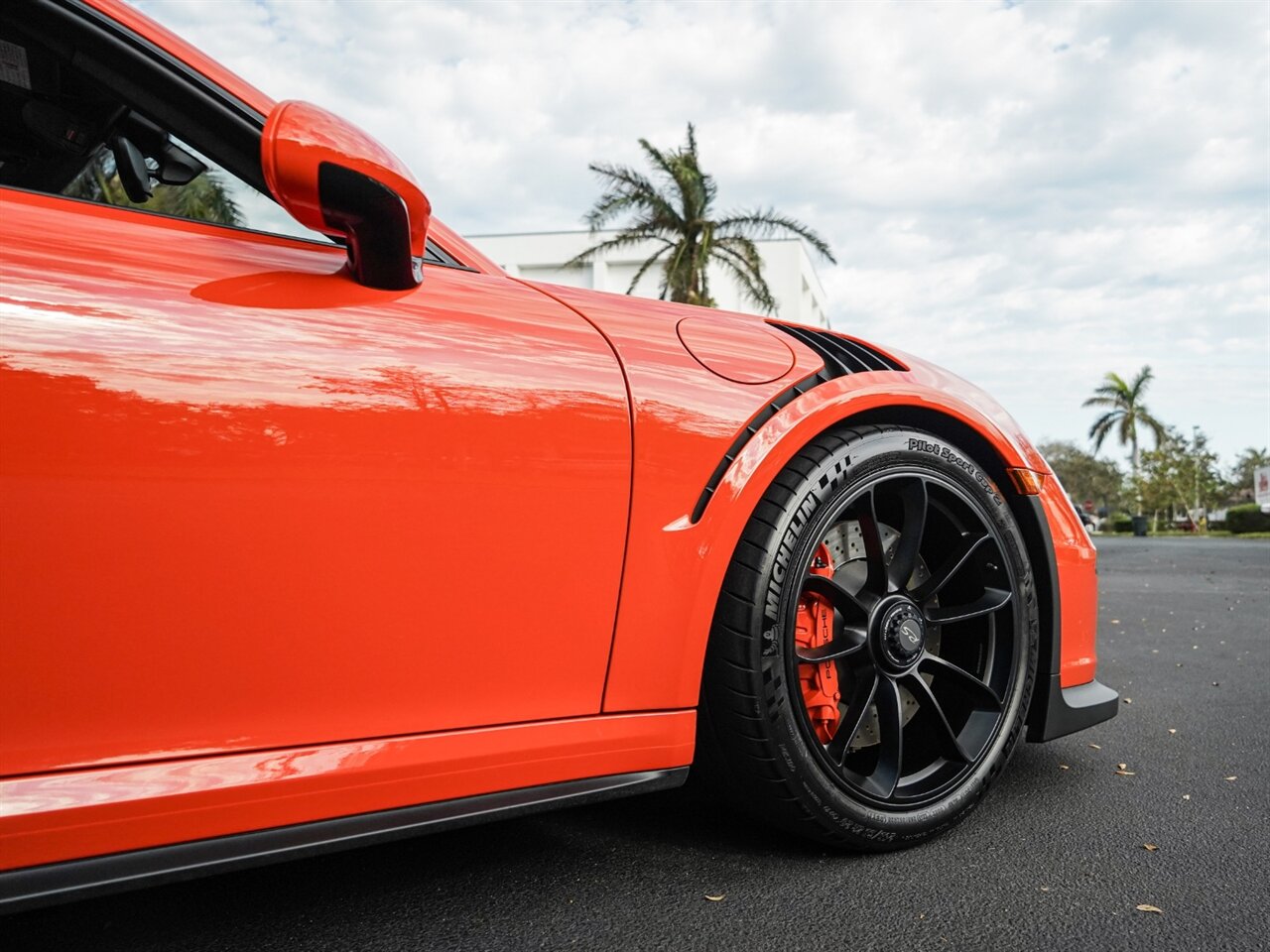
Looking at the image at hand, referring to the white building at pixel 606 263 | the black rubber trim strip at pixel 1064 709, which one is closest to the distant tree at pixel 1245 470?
the white building at pixel 606 263

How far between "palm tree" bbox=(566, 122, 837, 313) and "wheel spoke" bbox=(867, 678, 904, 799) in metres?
17.1

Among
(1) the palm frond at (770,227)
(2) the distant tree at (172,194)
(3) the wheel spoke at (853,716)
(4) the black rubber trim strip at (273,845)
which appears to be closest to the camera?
(4) the black rubber trim strip at (273,845)

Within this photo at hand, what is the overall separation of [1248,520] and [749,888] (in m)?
47.3

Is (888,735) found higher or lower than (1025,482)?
lower

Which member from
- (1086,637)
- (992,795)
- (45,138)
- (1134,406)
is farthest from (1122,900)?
(1134,406)

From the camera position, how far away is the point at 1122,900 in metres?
1.55

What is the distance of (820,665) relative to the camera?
1786 millimetres

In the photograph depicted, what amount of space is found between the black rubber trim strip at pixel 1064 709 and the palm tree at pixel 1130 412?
5358cm

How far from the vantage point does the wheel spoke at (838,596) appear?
1.70 meters

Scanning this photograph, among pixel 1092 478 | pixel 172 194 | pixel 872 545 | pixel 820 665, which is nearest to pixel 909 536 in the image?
pixel 872 545

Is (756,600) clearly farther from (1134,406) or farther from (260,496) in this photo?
(1134,406)

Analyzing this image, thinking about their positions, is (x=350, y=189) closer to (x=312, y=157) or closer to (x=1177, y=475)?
(x=312, y=157)

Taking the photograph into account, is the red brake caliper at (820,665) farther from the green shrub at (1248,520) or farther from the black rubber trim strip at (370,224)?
the green shrub at (1248,520)

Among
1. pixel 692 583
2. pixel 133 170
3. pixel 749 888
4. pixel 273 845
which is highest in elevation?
pixel 133 170
